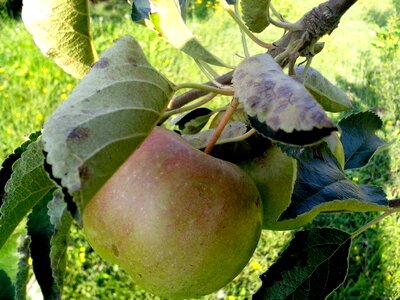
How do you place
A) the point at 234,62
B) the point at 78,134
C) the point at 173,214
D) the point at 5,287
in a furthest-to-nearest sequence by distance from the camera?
the point at 234,62
the point at 5,287
the point at 173,214
the point at 78,134

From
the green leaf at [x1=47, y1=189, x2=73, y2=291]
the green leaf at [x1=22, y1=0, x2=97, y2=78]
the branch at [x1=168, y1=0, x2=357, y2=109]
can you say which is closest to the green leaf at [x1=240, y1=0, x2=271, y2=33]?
the branch at [x1=168, y1=0, x2=357, y2=109]

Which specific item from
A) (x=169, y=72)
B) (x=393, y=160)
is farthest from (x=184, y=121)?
(x=169, y=72)

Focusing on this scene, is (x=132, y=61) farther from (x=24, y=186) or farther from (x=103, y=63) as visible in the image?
(x=24, y=186)

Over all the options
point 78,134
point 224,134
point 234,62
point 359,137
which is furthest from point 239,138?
point 234,62

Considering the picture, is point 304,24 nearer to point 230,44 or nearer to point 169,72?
point 169,72

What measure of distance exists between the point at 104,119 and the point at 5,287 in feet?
2.03

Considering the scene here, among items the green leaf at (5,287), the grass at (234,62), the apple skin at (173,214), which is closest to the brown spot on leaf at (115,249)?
the apple skin at (173,214)

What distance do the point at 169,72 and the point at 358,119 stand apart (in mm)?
2548

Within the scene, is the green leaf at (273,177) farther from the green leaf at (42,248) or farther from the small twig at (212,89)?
the green leaf at (42,248)

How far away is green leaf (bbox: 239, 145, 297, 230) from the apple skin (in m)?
0.05

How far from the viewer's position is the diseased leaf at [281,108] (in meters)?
0.35

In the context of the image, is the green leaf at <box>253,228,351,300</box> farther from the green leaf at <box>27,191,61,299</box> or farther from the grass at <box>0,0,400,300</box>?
the grass at <box>0,0,400,300</box>

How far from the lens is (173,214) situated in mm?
500

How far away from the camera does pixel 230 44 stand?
404 centimetres
